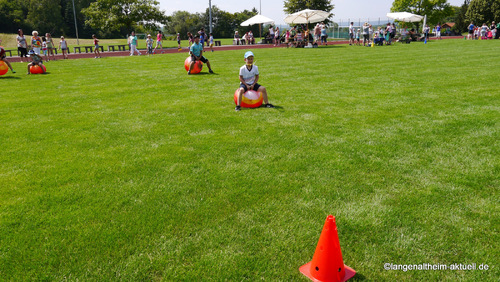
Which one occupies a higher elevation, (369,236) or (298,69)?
(298,69)

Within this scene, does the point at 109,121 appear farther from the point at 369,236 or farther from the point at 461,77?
the point at 461,77

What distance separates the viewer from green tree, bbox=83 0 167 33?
40.9 metres

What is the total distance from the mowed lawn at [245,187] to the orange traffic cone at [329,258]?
0.16 meters

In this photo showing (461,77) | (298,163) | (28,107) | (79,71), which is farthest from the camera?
(79,71)

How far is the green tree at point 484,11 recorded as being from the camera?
190 ft

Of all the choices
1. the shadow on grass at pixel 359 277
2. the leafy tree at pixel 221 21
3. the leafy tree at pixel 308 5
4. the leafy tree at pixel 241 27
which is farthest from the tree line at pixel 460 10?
the shadow on grass at pixel 359 277

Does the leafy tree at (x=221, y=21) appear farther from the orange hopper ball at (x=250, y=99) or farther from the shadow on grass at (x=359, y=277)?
the shadow on grass at (x=359, y=277)

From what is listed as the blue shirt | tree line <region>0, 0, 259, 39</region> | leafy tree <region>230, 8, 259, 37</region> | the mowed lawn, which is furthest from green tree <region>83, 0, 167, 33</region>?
leafy tree <region>230, 8, 259, 37</region>

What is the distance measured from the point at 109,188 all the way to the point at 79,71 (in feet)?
49.4

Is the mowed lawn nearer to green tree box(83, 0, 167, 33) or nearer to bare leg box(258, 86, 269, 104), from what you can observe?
bare leg box(258, 86, 269, 104)

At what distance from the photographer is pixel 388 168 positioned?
205 inches

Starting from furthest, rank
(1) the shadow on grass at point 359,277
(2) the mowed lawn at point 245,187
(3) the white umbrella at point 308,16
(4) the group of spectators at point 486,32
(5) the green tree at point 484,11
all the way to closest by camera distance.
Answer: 1. (5) the green tree at point 484,11
2. (4) the group of spectators at point 486,32
3. (3) the white umbrella at point 308,16
4. (2) the mowed lawn at point 245,187
5. (1) the shadow on grass at point 359,277

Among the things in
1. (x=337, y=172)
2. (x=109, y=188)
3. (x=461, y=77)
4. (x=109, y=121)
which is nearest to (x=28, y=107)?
(x=109, y=121)

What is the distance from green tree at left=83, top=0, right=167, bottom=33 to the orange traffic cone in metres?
43.2
